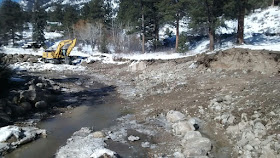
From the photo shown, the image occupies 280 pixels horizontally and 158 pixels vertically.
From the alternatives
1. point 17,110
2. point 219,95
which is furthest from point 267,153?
point 17,110

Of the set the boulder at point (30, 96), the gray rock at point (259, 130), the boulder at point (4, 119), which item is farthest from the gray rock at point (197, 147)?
the boulder at point (30, 96)

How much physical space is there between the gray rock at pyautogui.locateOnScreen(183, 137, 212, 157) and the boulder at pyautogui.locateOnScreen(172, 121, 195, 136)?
88cm

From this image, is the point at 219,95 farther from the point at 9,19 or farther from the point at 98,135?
the point at 9,19

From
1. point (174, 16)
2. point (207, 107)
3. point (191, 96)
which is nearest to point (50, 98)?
point (191, 96)

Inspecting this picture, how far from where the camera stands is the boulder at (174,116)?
11.9m

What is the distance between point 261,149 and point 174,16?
80.7 feet

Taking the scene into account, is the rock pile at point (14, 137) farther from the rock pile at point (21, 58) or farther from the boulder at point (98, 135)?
the rock pile at point (21, 58)

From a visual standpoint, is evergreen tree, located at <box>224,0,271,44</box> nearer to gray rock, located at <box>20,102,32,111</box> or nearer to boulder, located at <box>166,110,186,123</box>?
boulder, located at <box>166,110,186,123</box>

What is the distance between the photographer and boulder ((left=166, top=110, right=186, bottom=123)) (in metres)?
11.9

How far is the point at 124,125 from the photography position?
482 inches

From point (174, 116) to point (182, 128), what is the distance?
4.87 ft

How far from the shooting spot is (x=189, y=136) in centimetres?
987

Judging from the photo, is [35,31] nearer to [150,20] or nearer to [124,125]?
[150,20]

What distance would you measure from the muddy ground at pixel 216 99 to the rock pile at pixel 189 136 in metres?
0.19
